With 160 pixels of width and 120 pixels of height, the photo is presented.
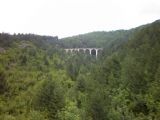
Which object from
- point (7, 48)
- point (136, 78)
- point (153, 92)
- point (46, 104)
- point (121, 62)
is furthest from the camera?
point (7, 48)

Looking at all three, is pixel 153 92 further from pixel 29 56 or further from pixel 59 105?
pixel 29 56

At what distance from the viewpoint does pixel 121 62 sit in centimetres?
7706

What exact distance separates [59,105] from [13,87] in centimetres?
2566

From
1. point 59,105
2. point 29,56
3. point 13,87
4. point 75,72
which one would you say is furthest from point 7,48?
point 59,105

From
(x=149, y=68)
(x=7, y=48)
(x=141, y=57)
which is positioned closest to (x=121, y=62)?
(x=141, y=57)

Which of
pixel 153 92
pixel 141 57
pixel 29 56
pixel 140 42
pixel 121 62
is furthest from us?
pixel 29 56

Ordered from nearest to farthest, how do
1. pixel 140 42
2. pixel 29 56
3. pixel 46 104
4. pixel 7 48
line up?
1. pixel 46 104
2. pixel 140 42
3. pixel 29 56
4. pixel 7 48

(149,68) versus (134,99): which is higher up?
(149,68)

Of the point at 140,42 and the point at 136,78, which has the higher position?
the point at 140,42

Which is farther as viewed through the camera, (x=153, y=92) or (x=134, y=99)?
(x=134, y=99)

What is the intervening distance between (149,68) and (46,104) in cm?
2286

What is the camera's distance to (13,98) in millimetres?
61312

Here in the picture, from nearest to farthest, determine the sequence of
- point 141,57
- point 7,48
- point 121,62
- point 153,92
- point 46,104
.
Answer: point 46,104 → point 153,92 → point 141,57 → point 121,62 → point 7,48

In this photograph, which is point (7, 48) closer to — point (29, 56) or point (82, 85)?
point (29, 56)
